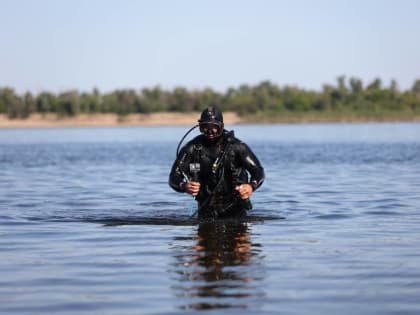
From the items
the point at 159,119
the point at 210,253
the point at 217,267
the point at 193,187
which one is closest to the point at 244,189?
the point at 193,187

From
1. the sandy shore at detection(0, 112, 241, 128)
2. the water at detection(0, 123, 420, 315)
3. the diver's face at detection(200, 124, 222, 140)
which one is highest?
the diver's face at detection(200, 124, 222, 140)

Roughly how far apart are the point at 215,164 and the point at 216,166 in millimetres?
62

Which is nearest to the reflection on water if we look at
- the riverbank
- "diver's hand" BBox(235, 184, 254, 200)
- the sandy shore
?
"diver's hand" BBox(235, 184, 254, 200)

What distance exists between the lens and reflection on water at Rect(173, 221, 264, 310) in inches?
306

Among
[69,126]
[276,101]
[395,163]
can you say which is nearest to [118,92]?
[69,126]

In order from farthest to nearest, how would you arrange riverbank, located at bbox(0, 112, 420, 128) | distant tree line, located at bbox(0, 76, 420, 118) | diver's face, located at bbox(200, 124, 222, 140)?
distant tree line, located at bbox(0, 76, 420, 118), riverbank, located at bbox(0, 112, 420, 128), diver's face, located at bbox(200, 124, 222, 140)

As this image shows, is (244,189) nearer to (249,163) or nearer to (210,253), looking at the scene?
(249,163)

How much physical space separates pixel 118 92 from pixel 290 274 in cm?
11165

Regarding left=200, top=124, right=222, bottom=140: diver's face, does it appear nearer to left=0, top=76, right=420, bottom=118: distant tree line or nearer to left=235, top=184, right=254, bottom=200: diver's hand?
left=235, top=184, right=254, bottom=200: diver's hand

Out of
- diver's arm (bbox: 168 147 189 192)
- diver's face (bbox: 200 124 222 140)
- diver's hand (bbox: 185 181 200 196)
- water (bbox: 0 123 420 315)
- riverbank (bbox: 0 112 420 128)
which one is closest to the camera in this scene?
water (bbox: 0 123 420 315)

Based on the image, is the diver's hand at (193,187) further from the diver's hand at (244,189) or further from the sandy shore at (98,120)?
the sandy shore at (98,120)

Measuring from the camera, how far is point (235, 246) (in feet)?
35.2

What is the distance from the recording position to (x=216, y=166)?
12188 mm

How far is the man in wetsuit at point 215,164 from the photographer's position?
39.8ft
